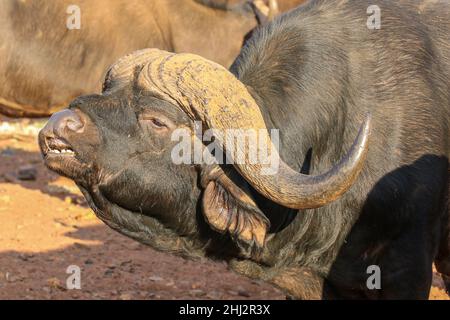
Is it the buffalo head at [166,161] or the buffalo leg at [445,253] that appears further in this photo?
the buffalo leg at [445,253]

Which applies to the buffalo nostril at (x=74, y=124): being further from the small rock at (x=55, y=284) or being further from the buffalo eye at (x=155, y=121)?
the small rock at (x=55, y=284)

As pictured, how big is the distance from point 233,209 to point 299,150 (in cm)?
42

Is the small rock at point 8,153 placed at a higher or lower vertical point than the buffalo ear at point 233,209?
lower

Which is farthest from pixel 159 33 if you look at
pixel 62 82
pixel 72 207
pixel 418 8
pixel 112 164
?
pixel 112 164

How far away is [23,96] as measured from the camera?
8930 mm

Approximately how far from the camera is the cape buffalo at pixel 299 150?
4.60 m

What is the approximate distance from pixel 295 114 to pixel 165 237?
80cm

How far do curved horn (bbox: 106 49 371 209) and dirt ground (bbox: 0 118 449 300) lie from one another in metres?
2.84

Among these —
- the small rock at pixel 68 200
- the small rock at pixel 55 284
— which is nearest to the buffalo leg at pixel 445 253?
the small rock at pixel 55 284

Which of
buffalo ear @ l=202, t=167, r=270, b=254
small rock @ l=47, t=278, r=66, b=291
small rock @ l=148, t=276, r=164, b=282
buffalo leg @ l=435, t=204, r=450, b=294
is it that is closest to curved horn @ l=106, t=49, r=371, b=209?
buffalo ear @ l=202, t=167, r=270, b=254

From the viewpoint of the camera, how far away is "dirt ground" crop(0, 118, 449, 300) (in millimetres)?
7367

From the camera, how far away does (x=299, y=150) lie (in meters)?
4.98

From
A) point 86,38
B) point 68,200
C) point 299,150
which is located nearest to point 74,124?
point 299,150

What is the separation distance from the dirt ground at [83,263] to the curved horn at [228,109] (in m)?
2.84
